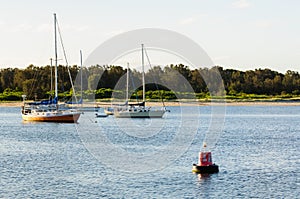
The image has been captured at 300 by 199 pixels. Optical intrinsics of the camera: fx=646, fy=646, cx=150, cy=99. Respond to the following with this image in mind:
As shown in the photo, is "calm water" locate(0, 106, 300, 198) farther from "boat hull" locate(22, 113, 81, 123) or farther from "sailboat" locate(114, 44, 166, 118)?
"sailboat" locate(114, 44, 166, 118)

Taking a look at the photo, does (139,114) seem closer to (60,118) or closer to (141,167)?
(60,118)

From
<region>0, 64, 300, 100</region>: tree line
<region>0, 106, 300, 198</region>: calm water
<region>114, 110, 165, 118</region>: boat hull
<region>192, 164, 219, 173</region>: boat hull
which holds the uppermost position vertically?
<region>0, 64, 300, 100</region>: tree line

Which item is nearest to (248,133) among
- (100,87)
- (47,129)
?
(47,129)

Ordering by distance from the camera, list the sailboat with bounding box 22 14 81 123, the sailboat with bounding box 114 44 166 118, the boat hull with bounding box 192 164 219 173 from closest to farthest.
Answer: the boat hull with bounding box 192 164 219 173
the sailboat with bounding box 22 14 81 123
the sailboat with bounding box 114 44 166 118

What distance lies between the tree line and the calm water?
45234 millimetres

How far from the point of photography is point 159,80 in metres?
128

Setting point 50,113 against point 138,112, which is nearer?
point 50,113

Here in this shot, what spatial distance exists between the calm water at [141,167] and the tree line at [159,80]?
45234 mm

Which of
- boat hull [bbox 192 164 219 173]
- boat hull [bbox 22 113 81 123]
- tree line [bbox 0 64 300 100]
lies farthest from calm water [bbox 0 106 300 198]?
tree line [bbox 0 64 300 100]

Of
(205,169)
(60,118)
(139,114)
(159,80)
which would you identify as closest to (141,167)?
(205,169)

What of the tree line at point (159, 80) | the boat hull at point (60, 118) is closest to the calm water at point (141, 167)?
the boat hull at point (60, 118)

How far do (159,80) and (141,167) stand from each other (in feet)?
300

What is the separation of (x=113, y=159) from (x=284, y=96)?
14514cm

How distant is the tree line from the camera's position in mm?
131500
